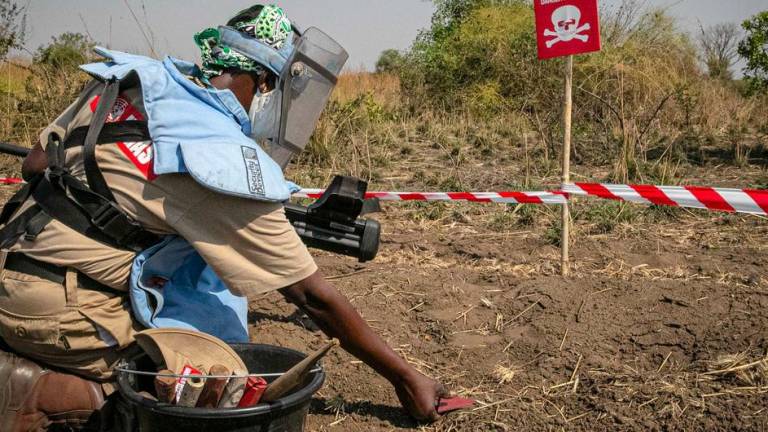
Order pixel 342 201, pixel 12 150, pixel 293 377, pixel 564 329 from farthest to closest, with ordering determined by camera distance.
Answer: pixel 564 329 → pixel 12 150 → pixel 342 201 → pixel 293 377

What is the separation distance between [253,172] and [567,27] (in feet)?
8.74

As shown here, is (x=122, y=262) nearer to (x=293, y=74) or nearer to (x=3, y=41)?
(x=293, y=74)

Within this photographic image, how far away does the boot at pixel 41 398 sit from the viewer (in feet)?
8.30

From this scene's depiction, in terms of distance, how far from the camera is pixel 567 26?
4289mm

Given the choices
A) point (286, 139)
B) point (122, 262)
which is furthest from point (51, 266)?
point (286, 139)

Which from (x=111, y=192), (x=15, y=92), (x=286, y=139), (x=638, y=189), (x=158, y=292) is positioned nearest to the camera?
(x=111, y=192)

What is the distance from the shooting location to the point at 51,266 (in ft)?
8.16

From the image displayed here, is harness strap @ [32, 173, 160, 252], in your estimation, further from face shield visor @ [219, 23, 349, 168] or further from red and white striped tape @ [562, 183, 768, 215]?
red and white striped tape @ [562, 183, 768, 215]

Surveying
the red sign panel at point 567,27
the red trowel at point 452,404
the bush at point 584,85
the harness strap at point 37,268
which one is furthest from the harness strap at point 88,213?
the bush at point 584,85

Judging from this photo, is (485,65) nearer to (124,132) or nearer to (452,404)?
(452,404)

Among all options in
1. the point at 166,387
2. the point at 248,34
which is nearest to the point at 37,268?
the point at 166,387

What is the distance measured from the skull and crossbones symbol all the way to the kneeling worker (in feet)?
6.70

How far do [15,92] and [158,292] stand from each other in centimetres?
782

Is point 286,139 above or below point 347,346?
above
